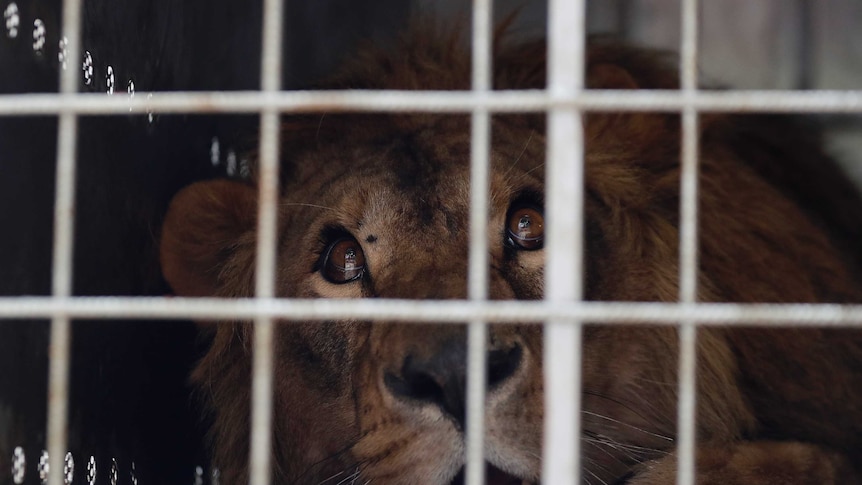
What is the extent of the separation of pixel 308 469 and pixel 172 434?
57 centimetres

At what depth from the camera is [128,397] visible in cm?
276

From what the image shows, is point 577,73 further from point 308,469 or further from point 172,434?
point 172,434

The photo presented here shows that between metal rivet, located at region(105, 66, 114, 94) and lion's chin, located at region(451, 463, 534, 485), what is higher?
metal rivet, located at region(105, 66, 114, 94)

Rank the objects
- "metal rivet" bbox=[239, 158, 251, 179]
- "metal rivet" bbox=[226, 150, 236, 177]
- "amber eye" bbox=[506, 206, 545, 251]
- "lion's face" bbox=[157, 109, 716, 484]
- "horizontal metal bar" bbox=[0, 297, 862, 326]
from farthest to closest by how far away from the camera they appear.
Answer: "metal rivet" bbox=[226, 150, 236, 177] → "metal rivet" bbox=[239, 158, 251, 179] → "amber eye" bbox=[506, 206, 545, 251] → "lion's face" bbox=[157, 109, 716, 484] → "horizontal metal bar" bbox=[0, 297, 862, 326]

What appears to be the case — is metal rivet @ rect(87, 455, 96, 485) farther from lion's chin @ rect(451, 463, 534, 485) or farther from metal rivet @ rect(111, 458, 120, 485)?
lion's chin @ rect(451, 463, 534, 485)

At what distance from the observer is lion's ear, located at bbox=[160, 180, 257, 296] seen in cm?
289

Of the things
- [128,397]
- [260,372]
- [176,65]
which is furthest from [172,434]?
[260,372]

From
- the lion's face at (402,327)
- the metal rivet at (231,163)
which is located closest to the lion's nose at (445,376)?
the lion's face at (402,327)

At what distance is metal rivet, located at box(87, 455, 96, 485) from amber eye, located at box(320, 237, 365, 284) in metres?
0.74

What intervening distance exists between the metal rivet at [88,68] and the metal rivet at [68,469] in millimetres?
888

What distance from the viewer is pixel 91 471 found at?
→ 2477 millimetres

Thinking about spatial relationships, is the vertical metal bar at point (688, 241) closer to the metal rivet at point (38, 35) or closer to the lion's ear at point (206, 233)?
the metal rivet at point (38, 35)

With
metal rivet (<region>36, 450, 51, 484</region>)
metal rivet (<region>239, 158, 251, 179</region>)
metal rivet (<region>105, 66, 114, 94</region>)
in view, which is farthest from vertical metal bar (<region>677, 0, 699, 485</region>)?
metal rivet (<region>239, 158, 251, 179</region>)

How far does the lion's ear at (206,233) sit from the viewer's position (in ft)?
9.48
